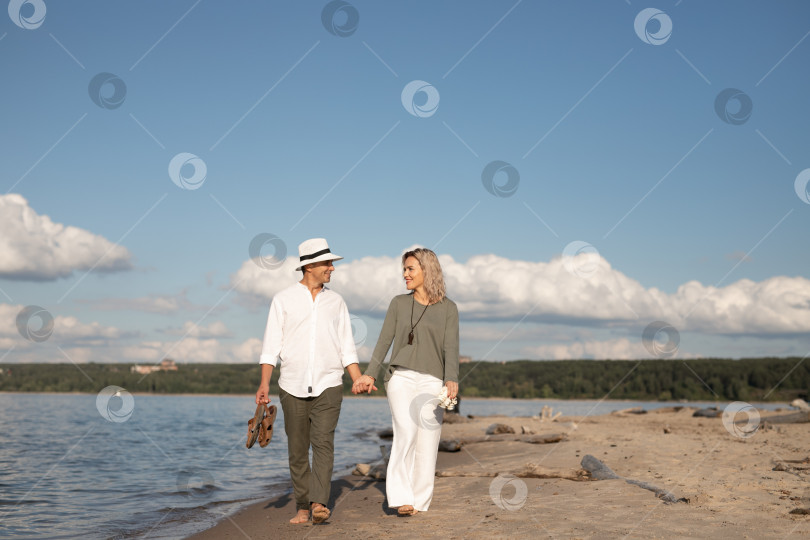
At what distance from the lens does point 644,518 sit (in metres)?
6.09

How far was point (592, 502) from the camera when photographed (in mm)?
6949

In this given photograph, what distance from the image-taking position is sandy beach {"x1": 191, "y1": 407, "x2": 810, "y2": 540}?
5.91 metres

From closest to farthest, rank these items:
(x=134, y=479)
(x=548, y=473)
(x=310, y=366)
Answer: (x=310, y=366)
(x=548, y=473)
(x=134, y=479)

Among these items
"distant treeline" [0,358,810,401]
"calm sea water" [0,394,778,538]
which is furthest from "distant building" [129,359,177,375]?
"calm sea water" [0,394,778,538]

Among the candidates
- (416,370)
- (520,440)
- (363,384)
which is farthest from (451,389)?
(520,440)

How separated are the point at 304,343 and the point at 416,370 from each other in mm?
1095

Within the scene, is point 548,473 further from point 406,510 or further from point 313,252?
point 313,252

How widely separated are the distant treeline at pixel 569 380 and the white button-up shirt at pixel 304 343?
231ft

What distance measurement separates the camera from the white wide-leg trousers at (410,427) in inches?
267

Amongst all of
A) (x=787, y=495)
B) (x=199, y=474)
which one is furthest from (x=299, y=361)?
(x=199, y=474)

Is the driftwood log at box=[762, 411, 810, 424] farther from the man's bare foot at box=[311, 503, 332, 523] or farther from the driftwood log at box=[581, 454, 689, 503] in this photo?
the man's bare foot at box=[311, 503, 332, 523]

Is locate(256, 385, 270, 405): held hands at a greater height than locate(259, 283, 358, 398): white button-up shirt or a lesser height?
lesser

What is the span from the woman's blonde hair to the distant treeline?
231 feet

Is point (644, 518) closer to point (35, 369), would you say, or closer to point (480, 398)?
point (480, 398)
